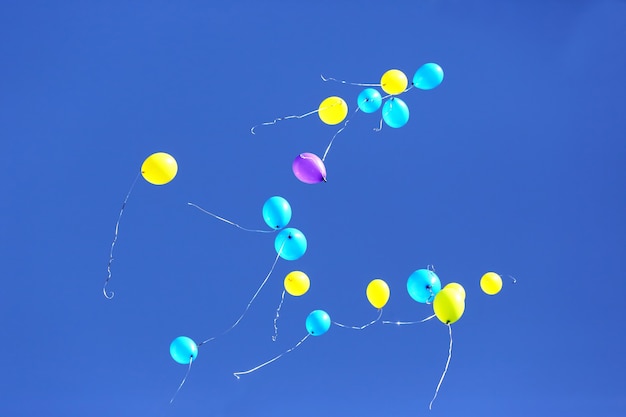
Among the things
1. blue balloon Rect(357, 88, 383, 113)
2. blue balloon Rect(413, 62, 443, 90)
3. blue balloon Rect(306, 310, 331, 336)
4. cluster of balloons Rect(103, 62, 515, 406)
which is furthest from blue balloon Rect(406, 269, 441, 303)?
blue balloon Rect(413, 62, 443, 90)

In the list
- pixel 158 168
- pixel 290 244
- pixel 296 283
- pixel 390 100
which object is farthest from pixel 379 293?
pixel 158 168

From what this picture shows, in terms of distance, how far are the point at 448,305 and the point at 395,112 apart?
2148mm

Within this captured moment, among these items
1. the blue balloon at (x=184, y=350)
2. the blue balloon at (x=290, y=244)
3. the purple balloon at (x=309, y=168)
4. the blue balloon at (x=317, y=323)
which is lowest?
the blue balloon at (x=184, y=350)

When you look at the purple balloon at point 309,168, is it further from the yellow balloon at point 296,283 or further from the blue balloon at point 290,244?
the yellow balloon at point 296,283

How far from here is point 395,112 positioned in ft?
21.2

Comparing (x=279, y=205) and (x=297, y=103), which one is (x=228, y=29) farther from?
(x=279, y=205)

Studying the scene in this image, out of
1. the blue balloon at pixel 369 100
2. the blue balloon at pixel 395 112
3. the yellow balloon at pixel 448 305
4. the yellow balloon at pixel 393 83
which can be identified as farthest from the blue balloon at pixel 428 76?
the yellow balloon at pixel 448 305

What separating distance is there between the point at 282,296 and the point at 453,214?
275cm

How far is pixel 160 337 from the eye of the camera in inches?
352

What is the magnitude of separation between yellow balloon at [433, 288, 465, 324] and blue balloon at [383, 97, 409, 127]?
6.34ft

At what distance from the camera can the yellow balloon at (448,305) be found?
5457 millimetres

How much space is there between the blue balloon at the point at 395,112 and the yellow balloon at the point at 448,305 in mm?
1934

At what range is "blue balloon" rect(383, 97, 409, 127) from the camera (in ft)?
21.2

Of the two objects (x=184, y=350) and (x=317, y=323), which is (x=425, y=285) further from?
(x=184, y=350)
